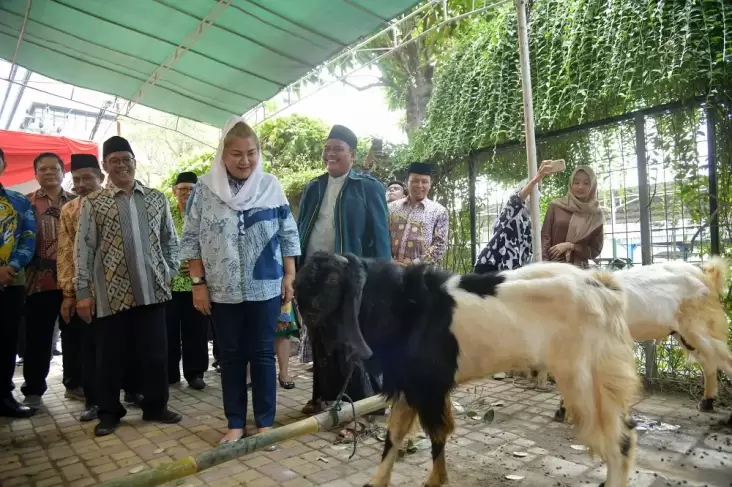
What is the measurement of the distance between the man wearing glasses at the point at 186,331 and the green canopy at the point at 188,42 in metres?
2.20

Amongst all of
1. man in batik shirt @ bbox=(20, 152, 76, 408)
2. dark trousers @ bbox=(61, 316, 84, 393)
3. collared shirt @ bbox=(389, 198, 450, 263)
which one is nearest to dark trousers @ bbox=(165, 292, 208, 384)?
dark trousers @ bbox=(61, 316, 84, 393)

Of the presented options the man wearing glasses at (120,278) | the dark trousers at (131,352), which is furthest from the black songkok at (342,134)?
the dark trousers at (131,352)

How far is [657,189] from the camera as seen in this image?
4297mm

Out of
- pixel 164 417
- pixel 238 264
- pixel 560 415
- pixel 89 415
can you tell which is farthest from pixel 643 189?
pixel 89 415

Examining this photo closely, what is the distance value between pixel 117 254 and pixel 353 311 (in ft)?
7.60

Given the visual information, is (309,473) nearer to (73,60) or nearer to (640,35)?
(640,35)

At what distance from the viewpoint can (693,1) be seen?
3725 millimetres

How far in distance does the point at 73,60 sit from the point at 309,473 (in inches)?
295

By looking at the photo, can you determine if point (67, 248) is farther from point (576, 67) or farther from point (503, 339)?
point (576, 67)

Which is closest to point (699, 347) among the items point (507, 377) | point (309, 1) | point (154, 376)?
point (507, 377)

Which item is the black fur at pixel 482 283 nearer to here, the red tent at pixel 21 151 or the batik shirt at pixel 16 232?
the batik shirt at pixel 16 232

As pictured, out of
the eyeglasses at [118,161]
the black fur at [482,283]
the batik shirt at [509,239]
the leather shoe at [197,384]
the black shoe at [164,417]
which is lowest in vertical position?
the leather shoe at [197,384]

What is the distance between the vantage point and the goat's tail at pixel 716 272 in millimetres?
3521

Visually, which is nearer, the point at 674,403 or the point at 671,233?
the point at 674,403
